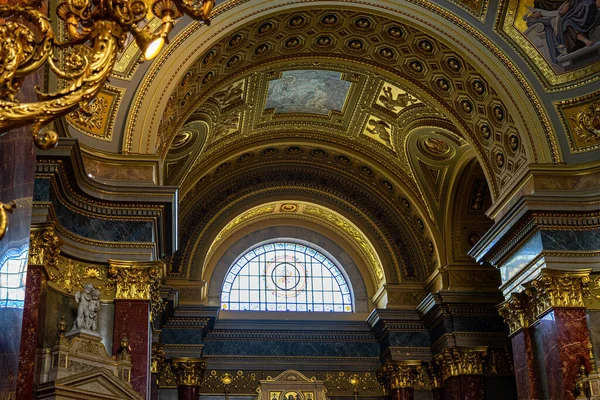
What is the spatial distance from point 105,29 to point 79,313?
28.1 feet

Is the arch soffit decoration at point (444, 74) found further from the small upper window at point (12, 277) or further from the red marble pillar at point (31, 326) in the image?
the small upper window at point (12, 277)

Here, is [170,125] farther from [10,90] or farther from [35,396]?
[10,90]

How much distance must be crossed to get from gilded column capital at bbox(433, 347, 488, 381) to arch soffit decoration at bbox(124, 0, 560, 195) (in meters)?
5.09

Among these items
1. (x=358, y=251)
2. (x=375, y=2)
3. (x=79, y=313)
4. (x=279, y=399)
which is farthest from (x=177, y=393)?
(x=375, y=2)

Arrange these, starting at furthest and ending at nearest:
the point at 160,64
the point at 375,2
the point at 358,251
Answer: the point at 358,251 < the point at 375,2 < the point at 160,64

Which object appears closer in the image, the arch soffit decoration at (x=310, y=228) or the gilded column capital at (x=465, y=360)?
the gilded column capital at (x=465, y=360)

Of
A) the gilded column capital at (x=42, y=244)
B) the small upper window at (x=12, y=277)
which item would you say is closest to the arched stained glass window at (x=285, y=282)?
the gilded column capital at (x=42, y=244)

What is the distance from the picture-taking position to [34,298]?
38.2 feet

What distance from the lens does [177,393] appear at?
68.7ft

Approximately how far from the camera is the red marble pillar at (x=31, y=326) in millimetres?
10945

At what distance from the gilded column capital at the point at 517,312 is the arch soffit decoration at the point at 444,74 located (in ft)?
7.93

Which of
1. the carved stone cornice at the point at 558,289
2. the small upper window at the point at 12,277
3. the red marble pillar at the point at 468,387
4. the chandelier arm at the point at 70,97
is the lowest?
the small upper window at the point at 12,277

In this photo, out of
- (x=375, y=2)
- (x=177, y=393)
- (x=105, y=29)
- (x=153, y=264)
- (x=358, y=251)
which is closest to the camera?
(x=105, y=29)

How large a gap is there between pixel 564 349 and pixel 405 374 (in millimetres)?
8095
